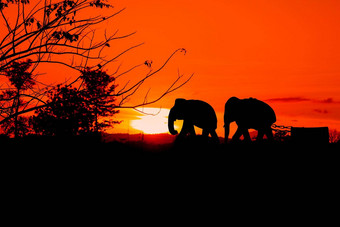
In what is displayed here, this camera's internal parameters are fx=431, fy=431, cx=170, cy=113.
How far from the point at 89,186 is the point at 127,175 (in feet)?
4.21

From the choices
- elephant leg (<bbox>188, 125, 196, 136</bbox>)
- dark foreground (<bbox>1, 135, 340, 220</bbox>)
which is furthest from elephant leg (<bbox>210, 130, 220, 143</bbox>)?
dark foreground (<bbox>1, 135, 340, 220</bbox>)

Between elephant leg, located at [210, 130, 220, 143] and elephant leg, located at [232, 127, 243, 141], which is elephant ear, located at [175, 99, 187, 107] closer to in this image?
elephant leg, located at [210, 130, 220, 143]

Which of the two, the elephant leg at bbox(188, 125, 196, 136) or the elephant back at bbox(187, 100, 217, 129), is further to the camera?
the elephant back at bbox(187, 100, 217, 129)

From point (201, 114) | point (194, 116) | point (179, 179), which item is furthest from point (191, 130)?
point (179, 179)

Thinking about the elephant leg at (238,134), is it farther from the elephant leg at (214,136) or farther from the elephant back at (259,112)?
the elephant leg at (214,136)

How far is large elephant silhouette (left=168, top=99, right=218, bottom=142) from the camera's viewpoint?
17.5 m

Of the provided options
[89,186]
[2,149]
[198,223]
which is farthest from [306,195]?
[2,149]

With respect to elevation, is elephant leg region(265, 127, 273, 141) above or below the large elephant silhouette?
below

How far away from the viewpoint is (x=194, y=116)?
1764cm

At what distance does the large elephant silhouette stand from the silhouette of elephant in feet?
2.37

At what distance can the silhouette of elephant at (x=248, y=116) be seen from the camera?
17641 mm

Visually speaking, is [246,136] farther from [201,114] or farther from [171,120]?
[171,120]

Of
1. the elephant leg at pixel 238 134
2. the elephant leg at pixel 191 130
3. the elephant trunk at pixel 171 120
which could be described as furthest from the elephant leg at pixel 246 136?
the elephant trunk at pixel 171 120

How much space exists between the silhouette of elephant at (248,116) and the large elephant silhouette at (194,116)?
722mm
